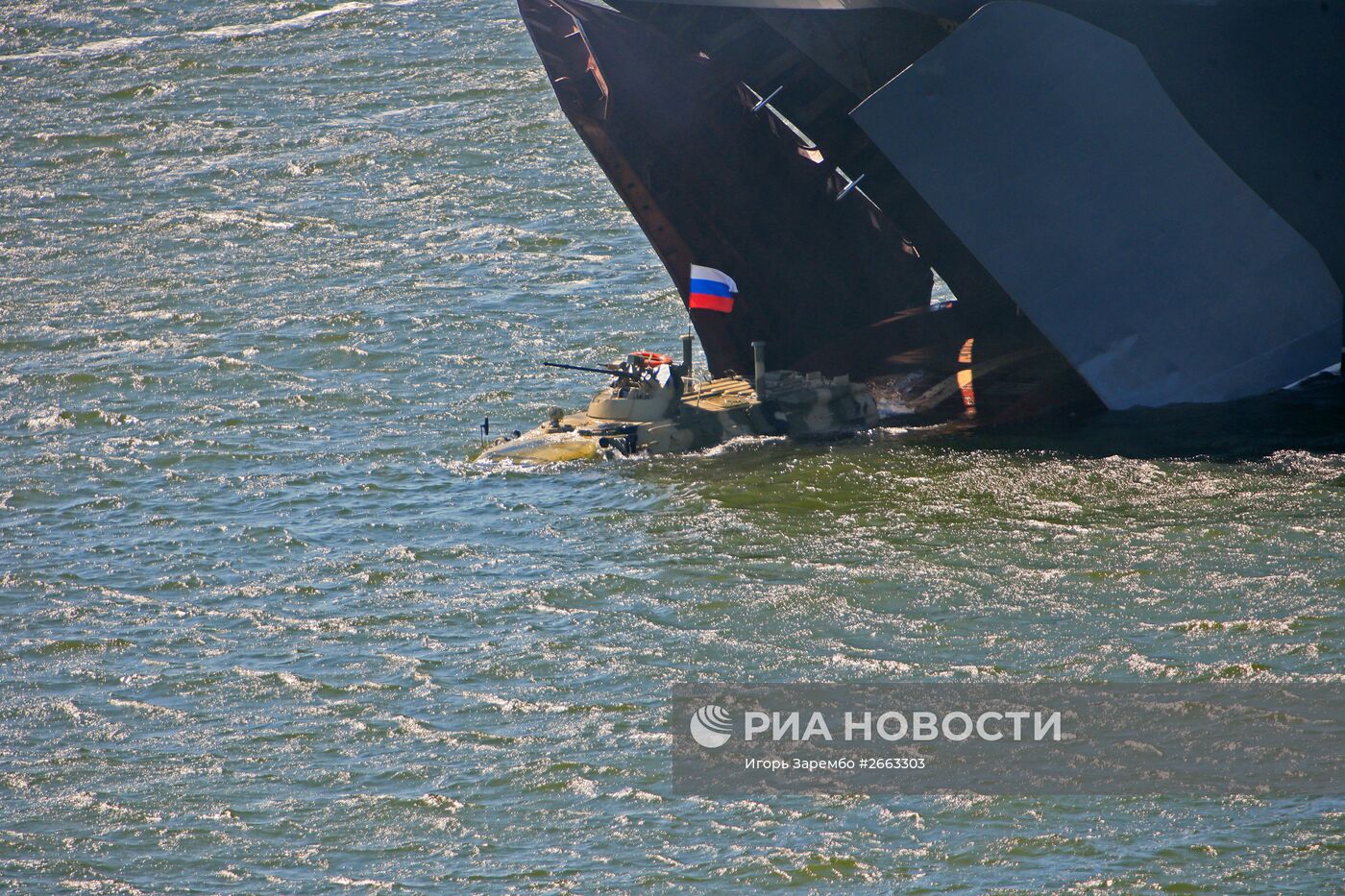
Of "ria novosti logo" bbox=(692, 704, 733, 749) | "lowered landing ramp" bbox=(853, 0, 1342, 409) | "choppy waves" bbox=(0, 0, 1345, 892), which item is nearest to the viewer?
"choppy waves" bbox=(0, 0, 1345, 892)

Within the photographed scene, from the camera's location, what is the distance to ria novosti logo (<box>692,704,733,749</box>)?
19.3 meters

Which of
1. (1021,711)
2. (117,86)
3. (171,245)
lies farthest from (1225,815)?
(117,86)

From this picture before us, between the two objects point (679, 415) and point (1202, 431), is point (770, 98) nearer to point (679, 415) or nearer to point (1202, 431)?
point (679, 415)

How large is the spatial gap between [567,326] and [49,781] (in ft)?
67.1

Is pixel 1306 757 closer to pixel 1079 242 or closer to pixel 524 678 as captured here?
pixel 524 678

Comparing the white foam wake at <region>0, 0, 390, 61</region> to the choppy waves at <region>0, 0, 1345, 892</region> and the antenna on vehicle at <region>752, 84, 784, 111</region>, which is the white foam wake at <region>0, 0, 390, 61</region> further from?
the antenna on vehicle at <region>752, 84, 784, 111</region>

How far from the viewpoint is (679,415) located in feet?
98.6

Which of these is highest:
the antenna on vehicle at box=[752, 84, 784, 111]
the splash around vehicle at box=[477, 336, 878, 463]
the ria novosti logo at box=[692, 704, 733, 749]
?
the antenna on vehicle at box=[752, 84, 784, 111]

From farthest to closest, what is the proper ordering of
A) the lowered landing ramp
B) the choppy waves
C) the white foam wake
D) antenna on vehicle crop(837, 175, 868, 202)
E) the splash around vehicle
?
the white foam wake → antenna on vehicle crop(837, 175, 868, 202) → the splash around vehicle → the lowered landing ramp → the choppy waves

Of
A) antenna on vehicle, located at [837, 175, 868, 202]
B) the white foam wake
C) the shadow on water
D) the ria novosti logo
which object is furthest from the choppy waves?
the white foam wake

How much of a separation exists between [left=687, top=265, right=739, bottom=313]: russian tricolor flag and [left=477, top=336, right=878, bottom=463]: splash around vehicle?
94 cm

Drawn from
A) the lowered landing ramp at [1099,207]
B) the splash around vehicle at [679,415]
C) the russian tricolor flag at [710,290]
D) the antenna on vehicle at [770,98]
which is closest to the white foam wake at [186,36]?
the antenna on vehicle at [770,98]

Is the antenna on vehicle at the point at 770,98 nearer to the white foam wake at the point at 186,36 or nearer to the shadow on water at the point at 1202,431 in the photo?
the shadow on water at the point at 1202,431

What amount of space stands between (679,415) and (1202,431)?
31.1ft
